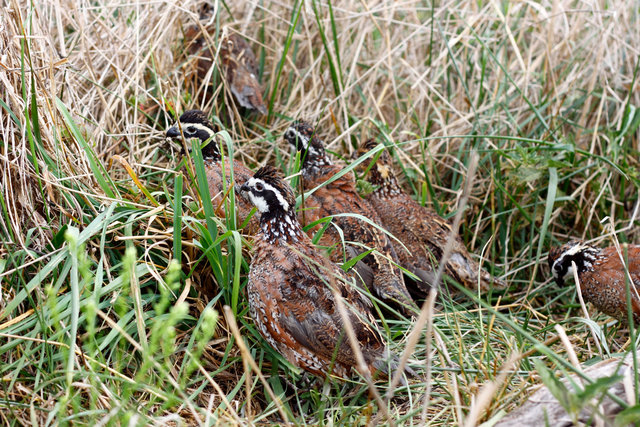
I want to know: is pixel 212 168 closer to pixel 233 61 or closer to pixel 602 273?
pixel 233 61

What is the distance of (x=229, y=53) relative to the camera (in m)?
6.23

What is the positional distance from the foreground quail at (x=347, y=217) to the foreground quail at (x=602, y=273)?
1.27 meters

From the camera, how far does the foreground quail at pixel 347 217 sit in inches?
187

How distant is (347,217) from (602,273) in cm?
196

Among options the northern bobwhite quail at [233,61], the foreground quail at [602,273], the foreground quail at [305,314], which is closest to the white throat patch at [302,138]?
the northern bobwhite quail at [233,61]

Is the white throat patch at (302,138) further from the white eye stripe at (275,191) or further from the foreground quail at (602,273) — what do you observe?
the foreground quail at (602,273)

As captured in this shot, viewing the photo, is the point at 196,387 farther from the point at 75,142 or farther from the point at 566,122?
the point at 566,122

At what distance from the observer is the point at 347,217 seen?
197 inches

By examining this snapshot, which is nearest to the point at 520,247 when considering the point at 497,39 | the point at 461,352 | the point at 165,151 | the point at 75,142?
the point at 497,39

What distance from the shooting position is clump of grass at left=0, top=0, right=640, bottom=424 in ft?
11.4

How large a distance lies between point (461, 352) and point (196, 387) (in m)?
1.61

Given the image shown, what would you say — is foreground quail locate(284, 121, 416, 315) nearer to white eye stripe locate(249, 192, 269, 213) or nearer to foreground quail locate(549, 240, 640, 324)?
white eye stripe locate(249, 192, 269, 213)

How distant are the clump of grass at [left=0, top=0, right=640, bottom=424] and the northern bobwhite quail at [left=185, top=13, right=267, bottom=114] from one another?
0.44ft

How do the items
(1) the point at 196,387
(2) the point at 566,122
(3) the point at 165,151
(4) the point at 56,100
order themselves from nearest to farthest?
1. (1) the point at 196,387
2. (4) the point at 56,100
3. (3) the point at 165,151
4. (2) the point at 566,122
